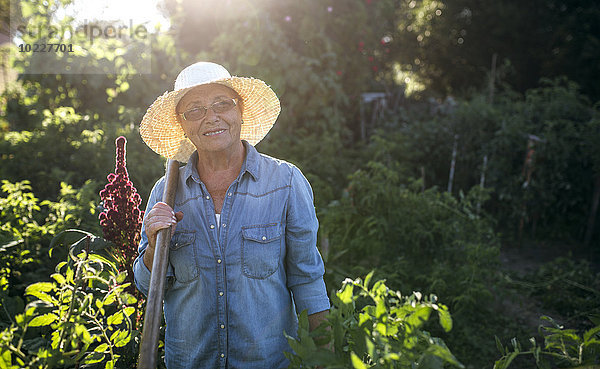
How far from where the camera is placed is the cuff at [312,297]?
1587 mm

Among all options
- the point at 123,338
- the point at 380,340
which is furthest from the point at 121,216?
the point at 380,340

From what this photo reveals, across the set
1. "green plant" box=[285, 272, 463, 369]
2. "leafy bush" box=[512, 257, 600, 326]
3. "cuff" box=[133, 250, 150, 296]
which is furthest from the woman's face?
"leafy bush" box=[512, 257, 600, 326]

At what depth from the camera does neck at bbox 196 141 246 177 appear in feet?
5.55

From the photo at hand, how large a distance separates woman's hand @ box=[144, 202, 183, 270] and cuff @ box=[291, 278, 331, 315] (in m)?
0.50

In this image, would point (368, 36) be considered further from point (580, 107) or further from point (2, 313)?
point (2, 313)

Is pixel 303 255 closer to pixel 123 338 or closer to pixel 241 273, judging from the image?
pixel 241 273

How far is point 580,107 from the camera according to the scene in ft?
19.2

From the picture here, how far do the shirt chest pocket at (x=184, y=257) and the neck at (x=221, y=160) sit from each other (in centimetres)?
26

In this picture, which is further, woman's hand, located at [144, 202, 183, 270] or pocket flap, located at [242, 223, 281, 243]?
pocket flap, located at [242, 223, 281, 243]

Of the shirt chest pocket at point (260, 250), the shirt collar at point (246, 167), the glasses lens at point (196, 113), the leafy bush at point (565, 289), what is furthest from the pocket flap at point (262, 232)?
the leafy bush at point (565, 289)

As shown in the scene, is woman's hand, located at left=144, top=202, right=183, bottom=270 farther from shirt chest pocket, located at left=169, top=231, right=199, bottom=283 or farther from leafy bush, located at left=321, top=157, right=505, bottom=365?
leafy bush, located at left=321, top=157, right=505, bottom=365

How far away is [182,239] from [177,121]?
0.53 m

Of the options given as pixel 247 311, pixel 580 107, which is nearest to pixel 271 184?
pixel 247 311

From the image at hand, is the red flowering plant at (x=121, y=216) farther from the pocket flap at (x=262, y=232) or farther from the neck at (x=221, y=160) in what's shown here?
the pocket flap at (x=262, y=232)
